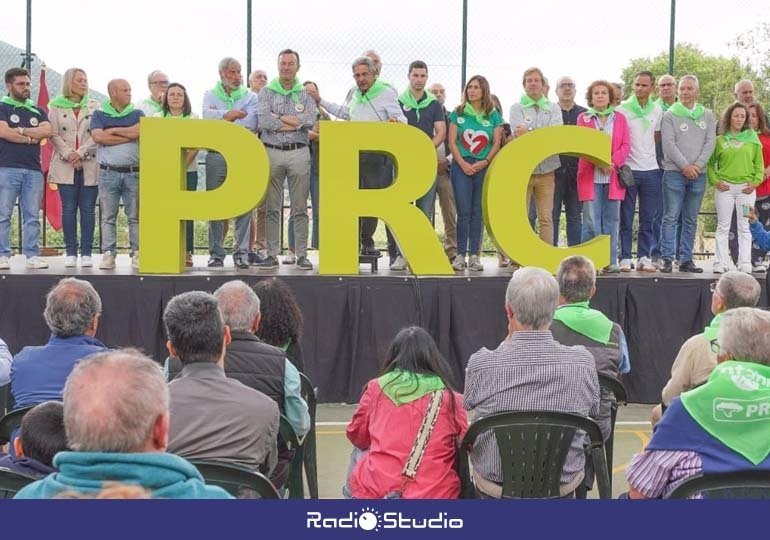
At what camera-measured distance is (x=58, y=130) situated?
301 inches

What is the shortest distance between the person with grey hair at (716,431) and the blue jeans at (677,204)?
17.1 ft

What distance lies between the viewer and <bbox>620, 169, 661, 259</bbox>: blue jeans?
804 cm

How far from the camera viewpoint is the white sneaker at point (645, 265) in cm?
788

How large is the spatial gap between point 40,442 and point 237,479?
0.55 metres

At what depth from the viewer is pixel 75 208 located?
25.3 feet

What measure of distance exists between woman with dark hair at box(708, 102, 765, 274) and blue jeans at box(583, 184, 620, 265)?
2.79 ft

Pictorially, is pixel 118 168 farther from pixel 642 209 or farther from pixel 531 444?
pixel 531 444

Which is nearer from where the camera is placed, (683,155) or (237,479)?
(237,479)

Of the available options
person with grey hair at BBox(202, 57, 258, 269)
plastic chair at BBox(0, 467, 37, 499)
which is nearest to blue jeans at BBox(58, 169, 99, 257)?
person with grey hair at BBox(202, 57, 258, 269)

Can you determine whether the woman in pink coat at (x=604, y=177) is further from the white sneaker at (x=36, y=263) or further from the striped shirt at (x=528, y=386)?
the striped shirt at (x=528, y=386)

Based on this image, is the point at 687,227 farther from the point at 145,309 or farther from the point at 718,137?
the point at 145,309

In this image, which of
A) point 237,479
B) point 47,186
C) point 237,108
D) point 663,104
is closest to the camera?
point 237,479

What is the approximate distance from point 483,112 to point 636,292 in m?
1.95

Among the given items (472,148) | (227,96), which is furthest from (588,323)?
(227,96)
